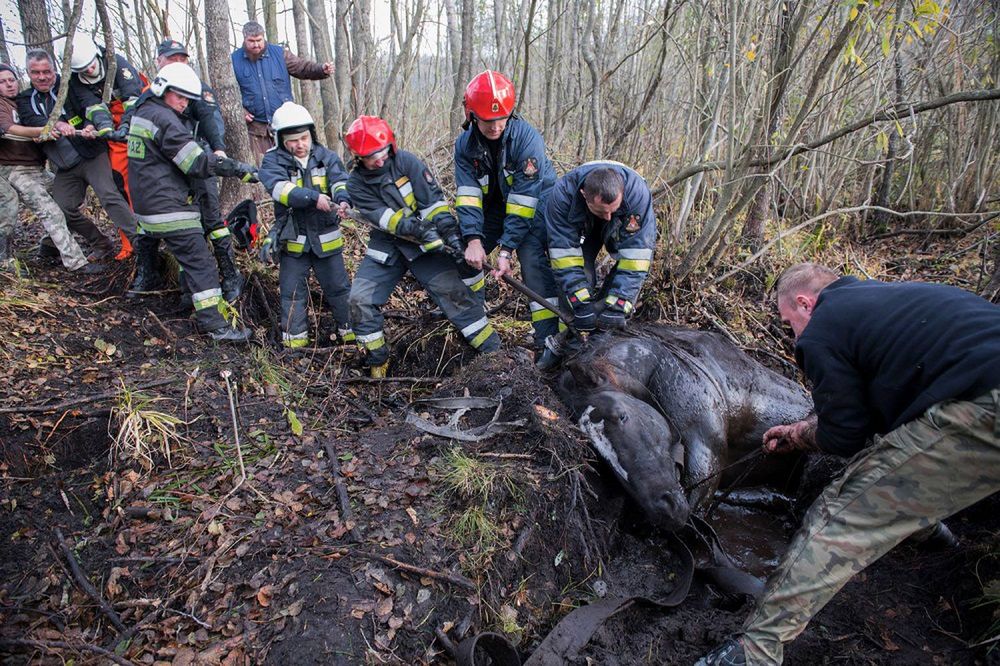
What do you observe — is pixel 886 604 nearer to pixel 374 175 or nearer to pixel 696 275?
pixel 696 275

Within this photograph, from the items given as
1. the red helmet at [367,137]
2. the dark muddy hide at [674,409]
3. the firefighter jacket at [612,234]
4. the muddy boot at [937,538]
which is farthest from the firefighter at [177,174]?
the muddy boot at [937,538]

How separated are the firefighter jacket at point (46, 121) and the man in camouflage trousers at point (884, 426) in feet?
20.7

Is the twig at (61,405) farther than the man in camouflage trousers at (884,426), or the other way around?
the twig at (61,405)

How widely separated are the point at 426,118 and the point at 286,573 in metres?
8.02

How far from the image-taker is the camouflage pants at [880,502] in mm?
2104

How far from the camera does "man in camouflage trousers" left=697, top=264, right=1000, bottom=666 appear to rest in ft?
6.88

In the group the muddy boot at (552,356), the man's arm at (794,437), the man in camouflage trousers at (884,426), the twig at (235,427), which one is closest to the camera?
the man in camouflage trousers at (884,426)

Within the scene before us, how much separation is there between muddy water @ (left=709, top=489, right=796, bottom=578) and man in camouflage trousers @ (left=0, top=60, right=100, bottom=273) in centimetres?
588

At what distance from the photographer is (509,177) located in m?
4.35

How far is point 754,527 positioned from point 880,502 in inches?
66.4

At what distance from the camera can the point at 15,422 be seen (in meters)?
3.30

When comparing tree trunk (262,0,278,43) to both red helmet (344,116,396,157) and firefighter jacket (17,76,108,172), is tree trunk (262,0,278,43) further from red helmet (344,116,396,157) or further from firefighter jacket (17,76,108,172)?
red helmet (344,116,396,157)

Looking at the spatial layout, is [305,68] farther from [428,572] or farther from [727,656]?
[727,656]

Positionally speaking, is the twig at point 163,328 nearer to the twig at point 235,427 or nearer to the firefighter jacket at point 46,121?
the twig at point 235,427
